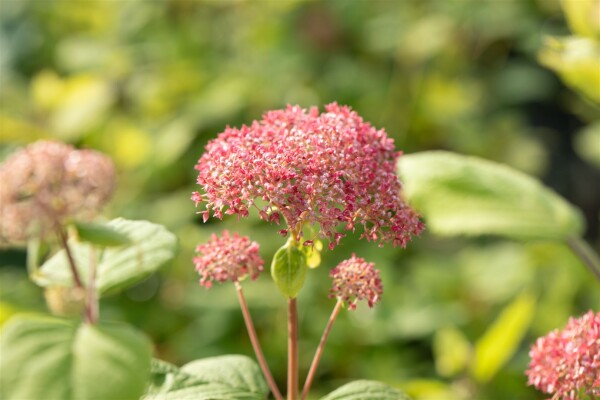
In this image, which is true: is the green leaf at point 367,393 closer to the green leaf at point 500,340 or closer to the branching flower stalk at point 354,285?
the branching flower stalk at point 354,285

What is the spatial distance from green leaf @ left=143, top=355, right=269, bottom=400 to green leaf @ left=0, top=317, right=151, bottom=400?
0.17 m

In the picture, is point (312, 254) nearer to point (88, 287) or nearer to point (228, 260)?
point (228, 260)

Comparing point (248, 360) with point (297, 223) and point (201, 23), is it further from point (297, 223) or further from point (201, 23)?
point (201, 23)

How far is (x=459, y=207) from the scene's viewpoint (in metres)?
1.27

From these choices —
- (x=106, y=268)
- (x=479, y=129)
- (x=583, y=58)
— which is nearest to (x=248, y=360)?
(x=106, y=268)

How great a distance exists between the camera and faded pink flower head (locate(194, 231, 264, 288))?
886 mm

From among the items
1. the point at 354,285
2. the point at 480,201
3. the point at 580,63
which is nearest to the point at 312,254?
the point at 354,285

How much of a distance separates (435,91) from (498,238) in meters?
0.58

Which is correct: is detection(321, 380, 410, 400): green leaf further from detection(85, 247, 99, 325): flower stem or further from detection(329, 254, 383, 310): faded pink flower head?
detection(85, 247, 99, 325): flower stem

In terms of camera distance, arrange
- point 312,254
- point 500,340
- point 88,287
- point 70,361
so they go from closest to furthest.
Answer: point 70,361, point 88,287, point 312,254, point 500,340

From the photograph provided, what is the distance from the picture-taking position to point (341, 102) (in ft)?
8.93

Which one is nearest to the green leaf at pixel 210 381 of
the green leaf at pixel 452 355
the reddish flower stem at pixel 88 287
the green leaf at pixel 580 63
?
the reddish flower stem at pixel 88 287

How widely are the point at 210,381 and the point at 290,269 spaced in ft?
0.60

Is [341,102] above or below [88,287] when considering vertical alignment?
below
